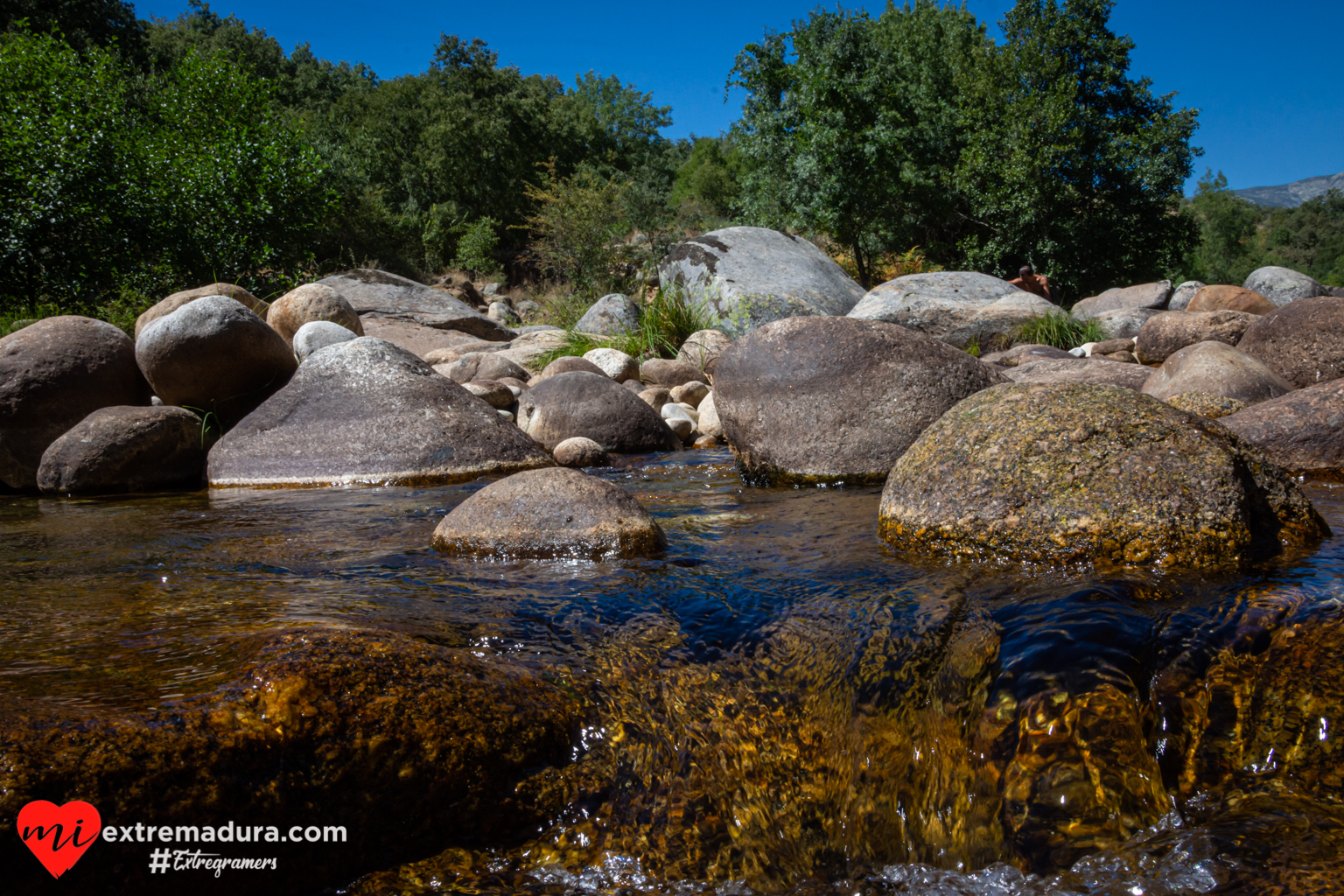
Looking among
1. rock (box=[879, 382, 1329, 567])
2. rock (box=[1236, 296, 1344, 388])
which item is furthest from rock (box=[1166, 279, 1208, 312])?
rock (box=[879, 382, 1329, 567])

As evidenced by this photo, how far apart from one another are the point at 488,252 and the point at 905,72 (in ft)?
56.8

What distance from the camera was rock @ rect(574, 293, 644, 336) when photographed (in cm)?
1360

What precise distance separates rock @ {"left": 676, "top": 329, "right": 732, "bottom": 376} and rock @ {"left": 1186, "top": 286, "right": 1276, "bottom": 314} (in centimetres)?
808

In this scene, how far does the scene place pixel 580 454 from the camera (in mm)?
6906

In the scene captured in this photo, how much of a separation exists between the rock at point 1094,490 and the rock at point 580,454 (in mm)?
3812

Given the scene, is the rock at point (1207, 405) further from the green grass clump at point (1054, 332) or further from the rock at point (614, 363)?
the green grass clump at point (1054, 332)

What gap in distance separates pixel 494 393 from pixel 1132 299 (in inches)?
626

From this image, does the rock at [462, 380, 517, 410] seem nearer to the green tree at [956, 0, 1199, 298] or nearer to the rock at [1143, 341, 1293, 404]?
the rock at [1143, 341, 1293, 404]

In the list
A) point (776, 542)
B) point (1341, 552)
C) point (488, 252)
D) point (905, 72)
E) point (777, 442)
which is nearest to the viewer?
point (1341, 552)

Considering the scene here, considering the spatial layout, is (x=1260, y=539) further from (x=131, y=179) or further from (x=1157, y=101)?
(x=1157, y=101)

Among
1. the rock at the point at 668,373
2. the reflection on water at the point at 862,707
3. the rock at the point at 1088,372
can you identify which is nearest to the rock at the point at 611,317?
the rock at the point at 668,373

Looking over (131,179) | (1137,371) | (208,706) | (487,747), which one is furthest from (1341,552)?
(131,179)

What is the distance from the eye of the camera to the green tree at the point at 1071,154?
68.8 ft

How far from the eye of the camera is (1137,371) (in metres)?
6.77
